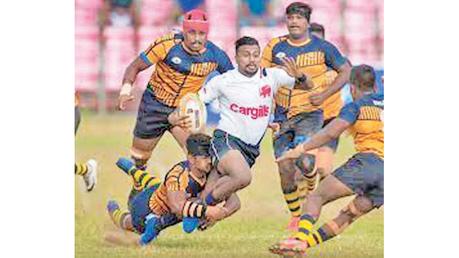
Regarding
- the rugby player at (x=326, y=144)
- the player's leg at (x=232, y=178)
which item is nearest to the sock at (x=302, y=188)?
the rugby player at (x=326, y=144)

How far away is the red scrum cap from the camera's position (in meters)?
5.59

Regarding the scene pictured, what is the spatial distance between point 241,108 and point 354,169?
522 millimetres

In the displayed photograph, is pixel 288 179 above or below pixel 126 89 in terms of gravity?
below

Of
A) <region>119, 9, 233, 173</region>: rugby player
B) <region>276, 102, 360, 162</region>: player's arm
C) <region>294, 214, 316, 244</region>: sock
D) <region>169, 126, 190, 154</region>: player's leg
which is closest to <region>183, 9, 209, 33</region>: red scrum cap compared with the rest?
<region>119, 9, 233, 173</region>: rugby player

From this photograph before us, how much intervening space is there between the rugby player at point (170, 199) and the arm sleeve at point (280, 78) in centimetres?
36

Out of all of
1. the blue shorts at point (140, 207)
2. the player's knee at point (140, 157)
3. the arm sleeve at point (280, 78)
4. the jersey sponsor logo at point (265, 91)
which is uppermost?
the arm sleeve at point (280, 78)

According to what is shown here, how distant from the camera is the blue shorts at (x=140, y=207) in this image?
223 inches

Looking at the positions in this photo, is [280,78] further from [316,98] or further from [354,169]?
[354,169]

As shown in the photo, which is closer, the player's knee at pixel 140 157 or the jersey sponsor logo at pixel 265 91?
the jersey sponsor logo at pixel 265 91

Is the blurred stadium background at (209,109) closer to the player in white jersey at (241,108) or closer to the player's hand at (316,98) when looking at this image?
the player in white jersey at (241,108)

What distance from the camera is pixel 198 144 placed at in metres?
5.61

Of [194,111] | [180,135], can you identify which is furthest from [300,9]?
[180,135]
